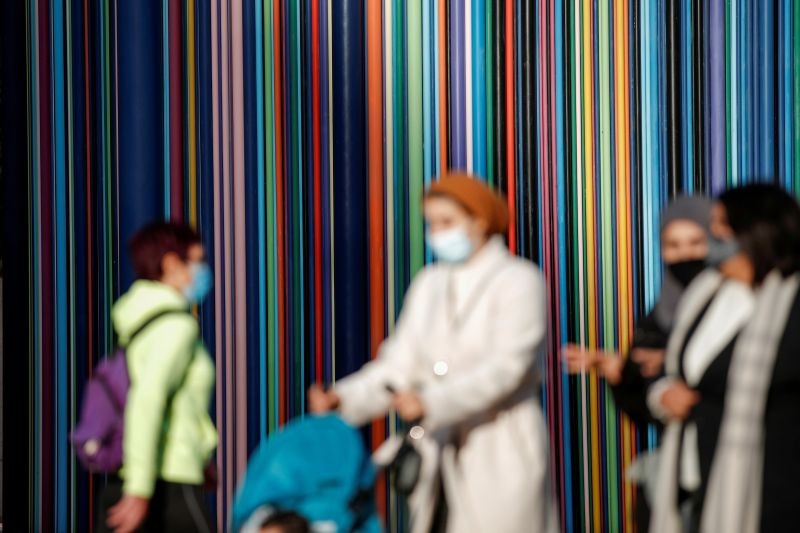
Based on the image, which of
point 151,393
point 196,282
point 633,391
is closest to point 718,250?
point 633,391

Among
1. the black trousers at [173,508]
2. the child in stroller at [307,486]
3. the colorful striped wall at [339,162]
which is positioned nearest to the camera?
the child in stroller at [307,486]

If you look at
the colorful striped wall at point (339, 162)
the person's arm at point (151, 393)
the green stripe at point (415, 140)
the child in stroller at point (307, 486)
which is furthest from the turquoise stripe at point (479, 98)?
the child in stroller at point (307, 486)

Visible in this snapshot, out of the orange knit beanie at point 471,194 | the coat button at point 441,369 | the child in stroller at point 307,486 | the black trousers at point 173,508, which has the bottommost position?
the black trousers at point 173,508

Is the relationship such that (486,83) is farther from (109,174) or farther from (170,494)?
(170,494)

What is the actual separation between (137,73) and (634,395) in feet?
9.98

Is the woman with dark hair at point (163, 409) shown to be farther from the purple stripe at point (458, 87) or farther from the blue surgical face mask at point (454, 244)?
the purple stripe at point (458, 87)

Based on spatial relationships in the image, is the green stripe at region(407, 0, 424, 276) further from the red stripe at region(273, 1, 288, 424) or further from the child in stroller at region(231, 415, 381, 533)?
the child in stroller at region(231, 415, 381, 533)

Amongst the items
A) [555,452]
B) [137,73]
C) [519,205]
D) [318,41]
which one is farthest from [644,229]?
[137,73]

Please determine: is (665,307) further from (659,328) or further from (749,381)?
(749,381)

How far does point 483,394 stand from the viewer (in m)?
4.81

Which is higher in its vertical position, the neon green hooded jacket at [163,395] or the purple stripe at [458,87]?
the purple stripe at [458,87]

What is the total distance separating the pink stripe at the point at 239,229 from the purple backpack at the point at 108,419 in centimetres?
235

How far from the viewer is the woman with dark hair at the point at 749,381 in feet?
14.8

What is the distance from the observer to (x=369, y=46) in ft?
23.6
